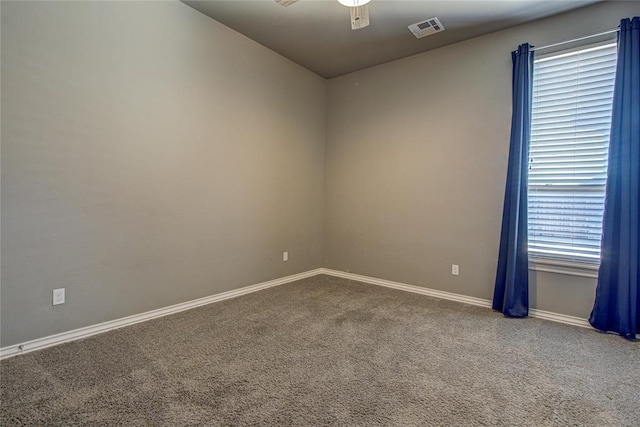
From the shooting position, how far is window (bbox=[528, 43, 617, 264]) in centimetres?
274

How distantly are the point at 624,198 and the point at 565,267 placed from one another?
2.40 feet

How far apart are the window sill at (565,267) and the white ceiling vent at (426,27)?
2.42m

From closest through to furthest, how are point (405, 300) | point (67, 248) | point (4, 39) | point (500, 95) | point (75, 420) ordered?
point (75, 420), point (4, 39), point (67, 248), point (500, 95), point (405, 300)

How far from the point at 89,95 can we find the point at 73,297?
1486 mm

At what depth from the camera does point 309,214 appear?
443cm

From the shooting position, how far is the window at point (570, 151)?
274 cm

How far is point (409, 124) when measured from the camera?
3848 millimetres

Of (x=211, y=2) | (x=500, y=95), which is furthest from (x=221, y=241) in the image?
(x=500, y=95)

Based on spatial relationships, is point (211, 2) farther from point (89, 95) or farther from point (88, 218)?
point (88, 218)

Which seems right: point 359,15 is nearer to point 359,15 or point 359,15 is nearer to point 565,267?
point 359,15

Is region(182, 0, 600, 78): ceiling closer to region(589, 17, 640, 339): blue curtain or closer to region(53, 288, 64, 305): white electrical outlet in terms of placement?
region(589, 17, 640, 339): blue curtain

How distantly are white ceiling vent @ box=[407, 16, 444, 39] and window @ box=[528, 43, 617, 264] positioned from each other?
994 mm

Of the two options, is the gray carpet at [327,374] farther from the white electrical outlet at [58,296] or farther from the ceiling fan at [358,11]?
the ceiling fan at [358,11]

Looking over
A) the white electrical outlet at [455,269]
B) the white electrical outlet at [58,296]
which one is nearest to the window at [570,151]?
the white electrical outlet at [455,269]
